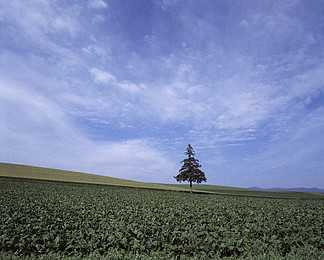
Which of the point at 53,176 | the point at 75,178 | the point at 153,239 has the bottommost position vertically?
the point at 153,239

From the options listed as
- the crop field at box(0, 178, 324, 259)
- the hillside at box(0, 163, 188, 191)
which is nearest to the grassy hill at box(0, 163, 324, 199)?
the hillside at box(0, 163, 188, 191)

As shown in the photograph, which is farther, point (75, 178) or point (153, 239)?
point (75, 178)

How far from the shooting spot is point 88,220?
432 inches

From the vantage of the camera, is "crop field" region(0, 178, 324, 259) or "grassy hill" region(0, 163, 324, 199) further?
"grassy hill" region(0, 163, 324, 199)

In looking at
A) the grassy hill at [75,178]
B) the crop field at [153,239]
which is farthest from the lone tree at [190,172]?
the crop field at [153,239]

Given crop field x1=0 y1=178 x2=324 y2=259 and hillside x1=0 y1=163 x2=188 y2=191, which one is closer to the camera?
crop field x1=0 y1=178 x2=324 y2=259

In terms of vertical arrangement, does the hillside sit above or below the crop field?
above

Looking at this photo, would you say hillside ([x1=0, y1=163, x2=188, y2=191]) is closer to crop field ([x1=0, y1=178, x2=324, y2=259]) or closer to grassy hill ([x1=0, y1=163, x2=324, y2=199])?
grassy hill ([x1=0, y1=163, x2=324, y2=199])

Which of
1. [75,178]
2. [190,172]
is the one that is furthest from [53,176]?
[190,172]

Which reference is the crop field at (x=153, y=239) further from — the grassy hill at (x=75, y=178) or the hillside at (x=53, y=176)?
the hillside at (x=53, y=176)

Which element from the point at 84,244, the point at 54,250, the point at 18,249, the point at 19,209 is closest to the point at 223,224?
the point at 84,244

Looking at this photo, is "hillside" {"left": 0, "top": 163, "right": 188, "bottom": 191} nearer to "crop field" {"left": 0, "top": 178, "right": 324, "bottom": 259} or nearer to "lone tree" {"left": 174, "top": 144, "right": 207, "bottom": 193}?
"lone tree" {"left": 174, "top": 144, "right": 207, "bottom": 193}

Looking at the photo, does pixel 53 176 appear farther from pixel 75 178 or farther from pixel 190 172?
pixel 190 172

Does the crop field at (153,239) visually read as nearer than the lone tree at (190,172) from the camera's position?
Yes
